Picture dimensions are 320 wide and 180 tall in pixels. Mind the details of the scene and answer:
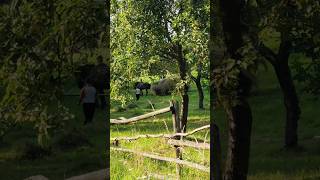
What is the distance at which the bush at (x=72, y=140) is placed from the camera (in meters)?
7.59

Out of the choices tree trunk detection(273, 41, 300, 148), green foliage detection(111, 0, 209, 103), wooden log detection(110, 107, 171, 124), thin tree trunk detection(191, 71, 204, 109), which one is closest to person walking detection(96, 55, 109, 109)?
green foliage detection(111, 0, 209, 103)

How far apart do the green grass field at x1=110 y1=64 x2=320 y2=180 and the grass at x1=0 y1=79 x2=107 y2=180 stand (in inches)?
9.7

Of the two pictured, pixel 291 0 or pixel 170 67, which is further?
pixel 170 67

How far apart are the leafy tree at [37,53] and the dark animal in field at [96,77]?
538 millimetres

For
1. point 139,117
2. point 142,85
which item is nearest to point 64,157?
point 139,117

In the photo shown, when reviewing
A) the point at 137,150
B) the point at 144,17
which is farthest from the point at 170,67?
the point at 137,150

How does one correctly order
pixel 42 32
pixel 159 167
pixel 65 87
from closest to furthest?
1. pixel 42 32
2. pixel 65 87
3. pixel 159 167

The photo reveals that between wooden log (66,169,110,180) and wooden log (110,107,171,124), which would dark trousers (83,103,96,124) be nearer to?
wooden log (110,107,171,124)

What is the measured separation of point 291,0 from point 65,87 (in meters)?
3.21

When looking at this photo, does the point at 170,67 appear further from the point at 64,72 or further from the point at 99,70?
the point at 64,72

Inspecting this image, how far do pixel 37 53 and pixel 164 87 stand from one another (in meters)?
1.91

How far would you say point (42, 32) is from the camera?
21.9ft

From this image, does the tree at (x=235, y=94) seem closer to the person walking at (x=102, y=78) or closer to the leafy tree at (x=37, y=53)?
the person walking at (x=102, y=78)

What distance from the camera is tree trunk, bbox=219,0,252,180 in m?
7.19
